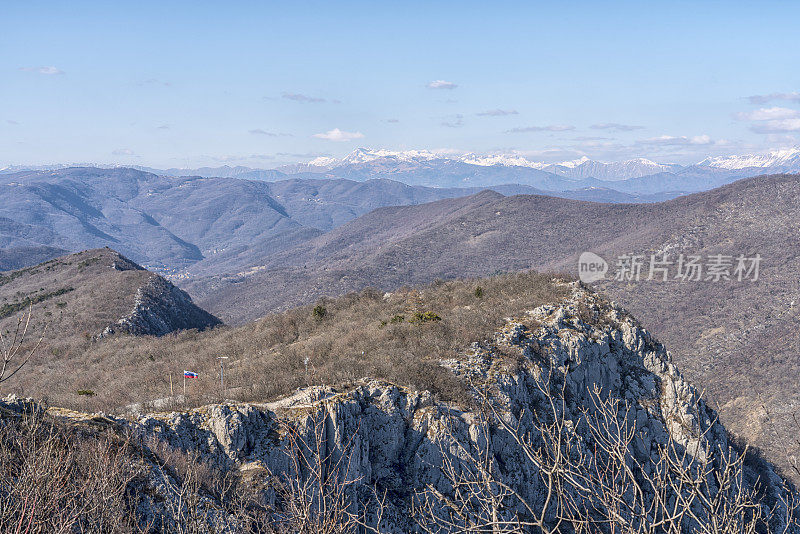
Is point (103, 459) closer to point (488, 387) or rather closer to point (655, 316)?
point (488, 387)

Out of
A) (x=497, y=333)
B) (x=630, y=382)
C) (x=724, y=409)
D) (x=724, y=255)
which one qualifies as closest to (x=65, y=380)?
(x=497, y=333)

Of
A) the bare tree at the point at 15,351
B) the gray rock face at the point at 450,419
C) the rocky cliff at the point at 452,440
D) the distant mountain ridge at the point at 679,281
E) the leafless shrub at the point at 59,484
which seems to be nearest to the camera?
the bare tree at the point at 15,351

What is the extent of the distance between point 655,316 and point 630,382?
5128 cm

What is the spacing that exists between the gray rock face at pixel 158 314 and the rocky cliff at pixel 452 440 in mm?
31901

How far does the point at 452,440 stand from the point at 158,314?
40.5m

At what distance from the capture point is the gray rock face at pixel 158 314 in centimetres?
4185

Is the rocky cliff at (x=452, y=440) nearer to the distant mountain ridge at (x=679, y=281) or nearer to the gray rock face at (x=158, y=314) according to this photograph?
the distant mountain ridge at (x=679, y=281)

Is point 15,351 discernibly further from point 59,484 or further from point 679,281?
point 679,281

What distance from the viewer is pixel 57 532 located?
645 cm

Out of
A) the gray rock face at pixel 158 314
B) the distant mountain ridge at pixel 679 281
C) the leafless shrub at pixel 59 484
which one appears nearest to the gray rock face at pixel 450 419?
the leafless shrub at pixel 59 484

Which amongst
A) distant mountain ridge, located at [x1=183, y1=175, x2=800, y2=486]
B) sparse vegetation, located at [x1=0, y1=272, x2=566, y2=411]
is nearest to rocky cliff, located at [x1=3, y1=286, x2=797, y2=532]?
sparse vegetation, located at [x1=0, y1=272, x2=566, y2=411]

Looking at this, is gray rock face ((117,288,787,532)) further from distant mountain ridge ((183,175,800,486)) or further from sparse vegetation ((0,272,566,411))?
distant mountain ridge ((183,175,800,486))

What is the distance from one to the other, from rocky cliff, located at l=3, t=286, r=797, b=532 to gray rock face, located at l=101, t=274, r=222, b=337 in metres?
31.9

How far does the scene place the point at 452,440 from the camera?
15.6 metres
